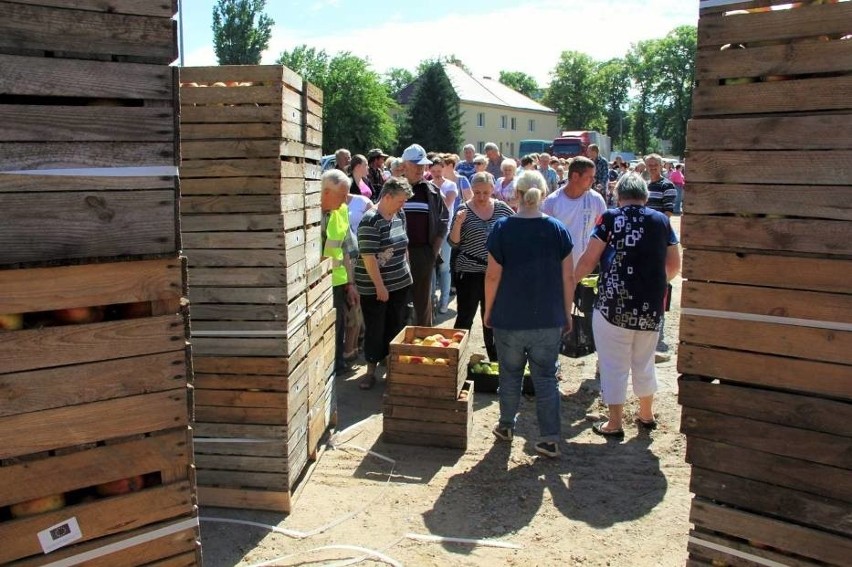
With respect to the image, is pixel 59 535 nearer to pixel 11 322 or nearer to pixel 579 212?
pixel 11 322

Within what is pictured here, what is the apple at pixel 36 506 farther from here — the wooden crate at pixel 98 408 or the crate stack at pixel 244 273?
the crate stack at pixel 244 273

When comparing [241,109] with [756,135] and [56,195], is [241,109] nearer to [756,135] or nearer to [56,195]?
[56,195]

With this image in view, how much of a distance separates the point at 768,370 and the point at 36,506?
9.61ft

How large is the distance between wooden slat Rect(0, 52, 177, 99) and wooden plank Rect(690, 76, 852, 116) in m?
2.17

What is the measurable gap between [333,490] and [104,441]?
8.19ft

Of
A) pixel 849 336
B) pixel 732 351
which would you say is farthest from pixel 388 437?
pixel 849 336

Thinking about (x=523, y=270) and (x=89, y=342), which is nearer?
(x=89, y=342)

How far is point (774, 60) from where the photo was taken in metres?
2.88

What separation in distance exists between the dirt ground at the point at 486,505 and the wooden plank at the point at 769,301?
5.83ft

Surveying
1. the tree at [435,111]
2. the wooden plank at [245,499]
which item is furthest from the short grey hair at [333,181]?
the tree at [435,111]

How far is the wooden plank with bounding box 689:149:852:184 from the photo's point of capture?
2.80 m

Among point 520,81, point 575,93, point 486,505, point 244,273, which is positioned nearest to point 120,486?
point 244,273

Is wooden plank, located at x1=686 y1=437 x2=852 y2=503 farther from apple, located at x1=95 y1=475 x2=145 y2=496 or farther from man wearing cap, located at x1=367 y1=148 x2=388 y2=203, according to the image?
man wearing cap, located at x1=367 y1=148 x2=388 y2=203

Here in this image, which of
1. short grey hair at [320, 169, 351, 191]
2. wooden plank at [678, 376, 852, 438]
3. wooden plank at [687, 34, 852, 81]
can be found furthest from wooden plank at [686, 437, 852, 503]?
short grey hair at [320, 169, 351, 191]
